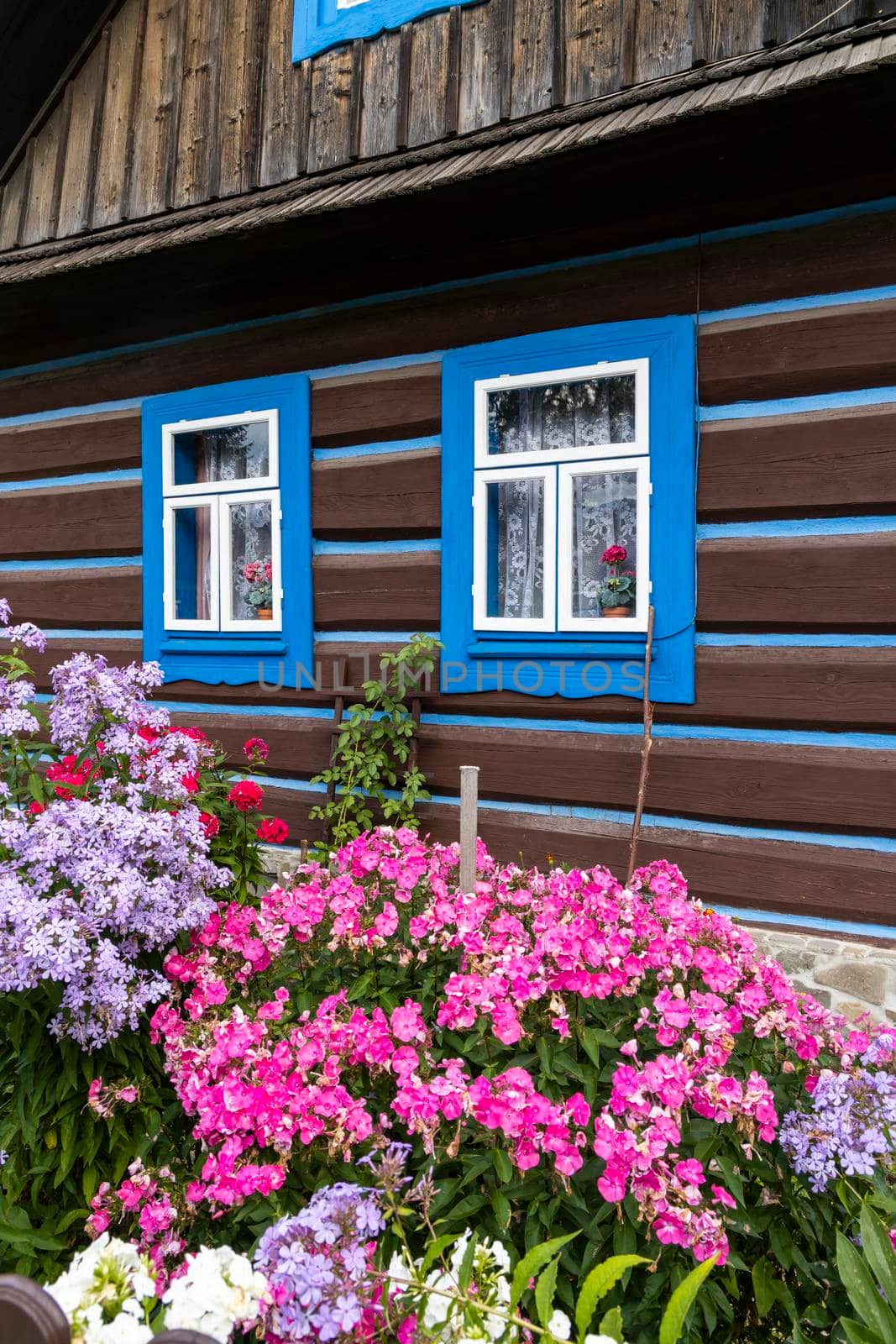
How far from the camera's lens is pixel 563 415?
12.9ft

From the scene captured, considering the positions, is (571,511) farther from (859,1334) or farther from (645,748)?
(859,1334)

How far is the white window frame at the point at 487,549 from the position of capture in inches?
151

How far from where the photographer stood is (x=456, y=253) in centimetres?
402

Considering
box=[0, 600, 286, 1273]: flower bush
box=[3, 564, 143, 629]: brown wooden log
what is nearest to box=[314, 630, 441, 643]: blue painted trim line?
box=[3, 564, 143, 629]: brown wooden log

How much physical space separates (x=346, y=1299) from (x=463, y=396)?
11.7 ft

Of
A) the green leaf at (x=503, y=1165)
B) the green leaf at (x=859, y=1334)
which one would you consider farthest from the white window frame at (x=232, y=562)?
the green leaf at (x=859, y=1334)

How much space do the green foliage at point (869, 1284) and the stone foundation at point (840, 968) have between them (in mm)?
1987

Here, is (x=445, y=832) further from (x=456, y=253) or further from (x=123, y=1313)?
(x=123, y=1313)

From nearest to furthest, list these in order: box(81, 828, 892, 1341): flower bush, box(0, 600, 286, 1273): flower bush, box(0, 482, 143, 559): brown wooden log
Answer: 1. box(81, 828, 892, 1341): flower bush
2. box(0, 600, 286, 1273): flower bush
3. box(0, 482, 143, 559): brown wooden log

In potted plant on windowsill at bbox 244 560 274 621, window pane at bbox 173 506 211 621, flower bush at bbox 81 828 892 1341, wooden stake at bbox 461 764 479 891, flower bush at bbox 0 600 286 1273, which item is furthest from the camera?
window pane at bbox 173 506 211 621

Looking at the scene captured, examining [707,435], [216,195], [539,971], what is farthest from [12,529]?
[539,971]

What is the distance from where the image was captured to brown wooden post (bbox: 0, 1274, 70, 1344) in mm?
1003

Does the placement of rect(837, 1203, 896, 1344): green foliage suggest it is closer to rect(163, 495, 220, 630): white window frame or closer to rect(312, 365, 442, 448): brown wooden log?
rect(312, 365, 442, 448): brown wooden log

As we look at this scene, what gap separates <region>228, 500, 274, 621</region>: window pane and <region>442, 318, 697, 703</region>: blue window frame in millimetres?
1198
